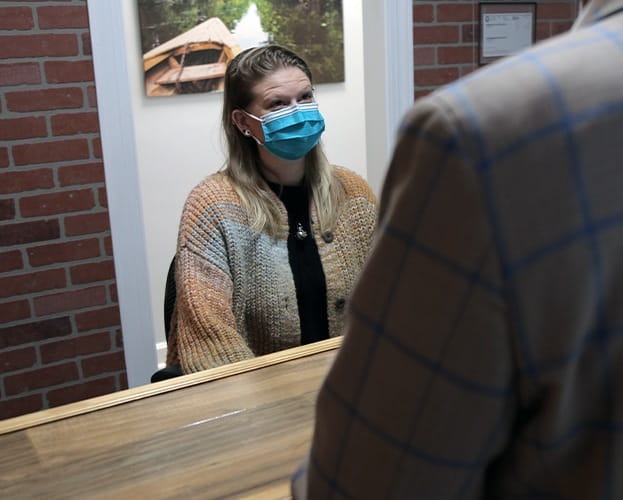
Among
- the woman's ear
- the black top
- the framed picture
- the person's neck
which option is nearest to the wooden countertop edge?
the black top

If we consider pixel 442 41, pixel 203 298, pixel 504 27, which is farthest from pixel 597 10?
pixel 504 27

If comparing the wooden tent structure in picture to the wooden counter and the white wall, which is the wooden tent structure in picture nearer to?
the white wall

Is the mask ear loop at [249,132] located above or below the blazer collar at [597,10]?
below

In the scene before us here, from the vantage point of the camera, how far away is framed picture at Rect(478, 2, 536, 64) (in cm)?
277

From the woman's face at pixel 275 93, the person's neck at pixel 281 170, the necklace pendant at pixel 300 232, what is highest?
the woman's face at pixel 275 93

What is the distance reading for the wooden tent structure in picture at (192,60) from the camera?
10.3ft

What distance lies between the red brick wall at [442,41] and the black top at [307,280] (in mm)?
1095

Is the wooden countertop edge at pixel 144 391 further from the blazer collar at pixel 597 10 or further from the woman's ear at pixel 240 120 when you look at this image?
the blazer collar at pixel 597 10

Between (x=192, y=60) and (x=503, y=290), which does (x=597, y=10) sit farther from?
(x=192, y=60)

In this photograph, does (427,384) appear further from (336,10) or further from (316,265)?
(336,10)

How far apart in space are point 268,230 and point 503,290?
1.44 meters

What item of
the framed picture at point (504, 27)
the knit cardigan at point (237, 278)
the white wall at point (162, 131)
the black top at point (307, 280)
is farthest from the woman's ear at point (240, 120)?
the framed picture at point (504, 27)

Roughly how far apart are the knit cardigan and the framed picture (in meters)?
1.23

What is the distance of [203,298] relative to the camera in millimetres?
1661
